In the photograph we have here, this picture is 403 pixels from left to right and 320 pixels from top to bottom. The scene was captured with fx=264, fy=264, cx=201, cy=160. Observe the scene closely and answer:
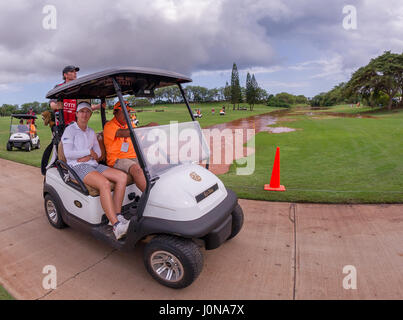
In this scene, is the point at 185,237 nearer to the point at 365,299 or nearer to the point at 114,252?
the point at 114,252

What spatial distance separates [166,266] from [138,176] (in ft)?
3.77

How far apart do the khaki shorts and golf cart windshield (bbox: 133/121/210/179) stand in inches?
23.9

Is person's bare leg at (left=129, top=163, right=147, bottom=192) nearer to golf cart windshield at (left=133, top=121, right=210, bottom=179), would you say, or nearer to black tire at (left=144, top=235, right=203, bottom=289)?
golf cart windshield at (left=133, top=121, right=210, bottom=179)

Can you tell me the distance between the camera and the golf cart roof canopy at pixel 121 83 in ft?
9.16

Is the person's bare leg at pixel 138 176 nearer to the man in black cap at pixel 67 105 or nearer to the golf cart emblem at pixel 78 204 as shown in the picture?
the golf cart emblem at pixel 78 204

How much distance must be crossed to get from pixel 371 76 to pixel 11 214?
46049 millimetres

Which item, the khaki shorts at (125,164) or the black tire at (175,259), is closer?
the black tire at (175,259)

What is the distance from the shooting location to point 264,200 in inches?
193

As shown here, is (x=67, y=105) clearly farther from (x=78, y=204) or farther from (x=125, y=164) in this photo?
(x=78, y=204)

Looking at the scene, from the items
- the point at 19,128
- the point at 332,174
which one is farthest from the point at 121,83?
the point at 19,128

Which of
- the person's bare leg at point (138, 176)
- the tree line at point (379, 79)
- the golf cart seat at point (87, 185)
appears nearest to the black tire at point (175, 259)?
the person's bare leg at point (138, 176)

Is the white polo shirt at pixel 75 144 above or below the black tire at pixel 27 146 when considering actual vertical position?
above

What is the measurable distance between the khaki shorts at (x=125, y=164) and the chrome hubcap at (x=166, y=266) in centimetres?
122
